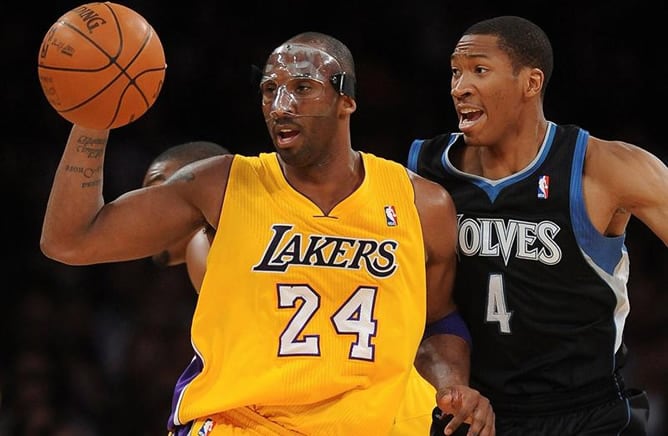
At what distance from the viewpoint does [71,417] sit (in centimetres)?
730

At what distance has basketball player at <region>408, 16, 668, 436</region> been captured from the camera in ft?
13.4

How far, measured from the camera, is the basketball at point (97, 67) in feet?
11.6

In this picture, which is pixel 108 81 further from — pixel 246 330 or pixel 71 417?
pixel 71 417

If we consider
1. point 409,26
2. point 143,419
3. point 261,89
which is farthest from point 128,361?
point 261,89

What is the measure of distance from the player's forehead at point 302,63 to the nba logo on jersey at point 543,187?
800mm

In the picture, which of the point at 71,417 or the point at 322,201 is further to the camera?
the point at 71,417

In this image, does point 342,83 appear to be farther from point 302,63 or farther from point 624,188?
point 624,188

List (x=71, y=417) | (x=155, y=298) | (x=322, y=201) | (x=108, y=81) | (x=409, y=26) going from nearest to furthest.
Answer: (x=108, y=81) < (x=322, y=201) < (x=71, y=417) < (x=155, y=298) < (x=409, y=26)

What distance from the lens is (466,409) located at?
3.70 meters

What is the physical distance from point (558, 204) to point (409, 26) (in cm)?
520

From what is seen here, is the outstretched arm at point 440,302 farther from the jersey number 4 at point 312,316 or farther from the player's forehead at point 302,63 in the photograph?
the player's forehead at point 302,63

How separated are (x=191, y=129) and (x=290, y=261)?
5069mm

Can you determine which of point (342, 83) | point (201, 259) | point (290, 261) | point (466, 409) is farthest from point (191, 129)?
point (466, 409)

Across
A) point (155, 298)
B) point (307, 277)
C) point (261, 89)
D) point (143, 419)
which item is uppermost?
point (261, 89)
